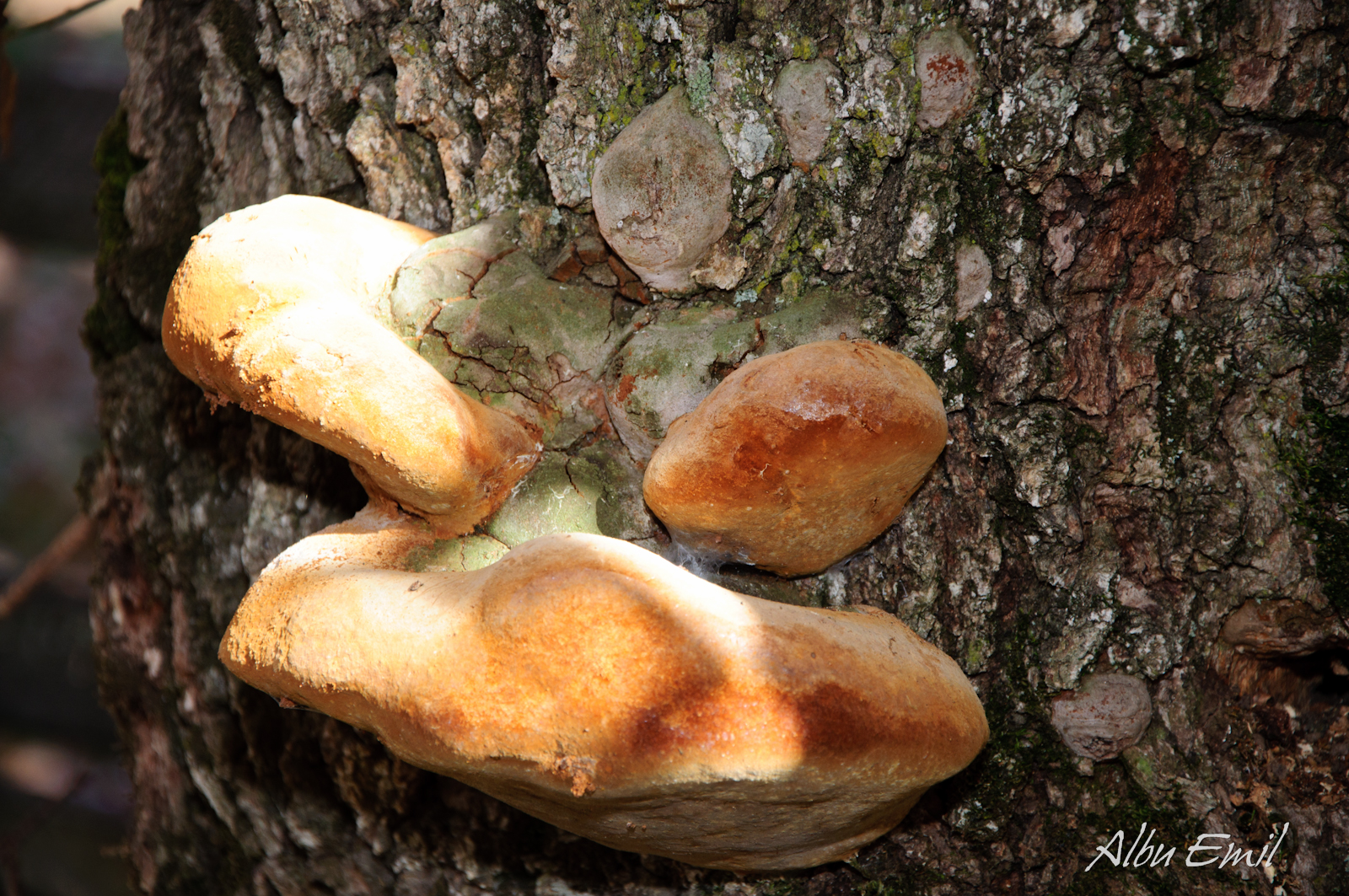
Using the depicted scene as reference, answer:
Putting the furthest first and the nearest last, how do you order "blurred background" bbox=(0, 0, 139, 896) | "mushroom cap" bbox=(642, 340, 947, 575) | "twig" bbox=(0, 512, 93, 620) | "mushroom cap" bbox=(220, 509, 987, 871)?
"blurred background" bbox=(0, 0, 139, 896) < "twig" bbox=(0, 512, 93, 620) < "mushroom cap" bbox=(642, 340, 947, 575) < "mushroom cap" bbox=(220, 509, 987, 871)

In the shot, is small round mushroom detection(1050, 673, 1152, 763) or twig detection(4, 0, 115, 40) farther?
twig detection(4, 0, 115, 40)

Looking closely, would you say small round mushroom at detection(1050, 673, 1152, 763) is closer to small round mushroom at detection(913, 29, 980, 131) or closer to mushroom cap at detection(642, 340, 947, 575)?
mushroom cap at detection(642, 340, 947, 575)

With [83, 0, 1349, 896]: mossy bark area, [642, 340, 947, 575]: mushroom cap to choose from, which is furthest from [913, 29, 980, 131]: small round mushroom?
[642, 340, 947, 575]: mushroom cap

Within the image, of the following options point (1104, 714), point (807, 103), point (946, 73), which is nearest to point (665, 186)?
point (807, 103)

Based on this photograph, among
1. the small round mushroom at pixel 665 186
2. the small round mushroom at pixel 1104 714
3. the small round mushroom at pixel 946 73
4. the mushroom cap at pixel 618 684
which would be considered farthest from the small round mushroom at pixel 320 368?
the small round mushroom at pixel 1104 714

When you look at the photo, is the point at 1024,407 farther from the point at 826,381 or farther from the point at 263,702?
the point at 263,702

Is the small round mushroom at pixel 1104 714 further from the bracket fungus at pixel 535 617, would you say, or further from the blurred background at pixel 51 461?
the blurred background at pixel 51 461
